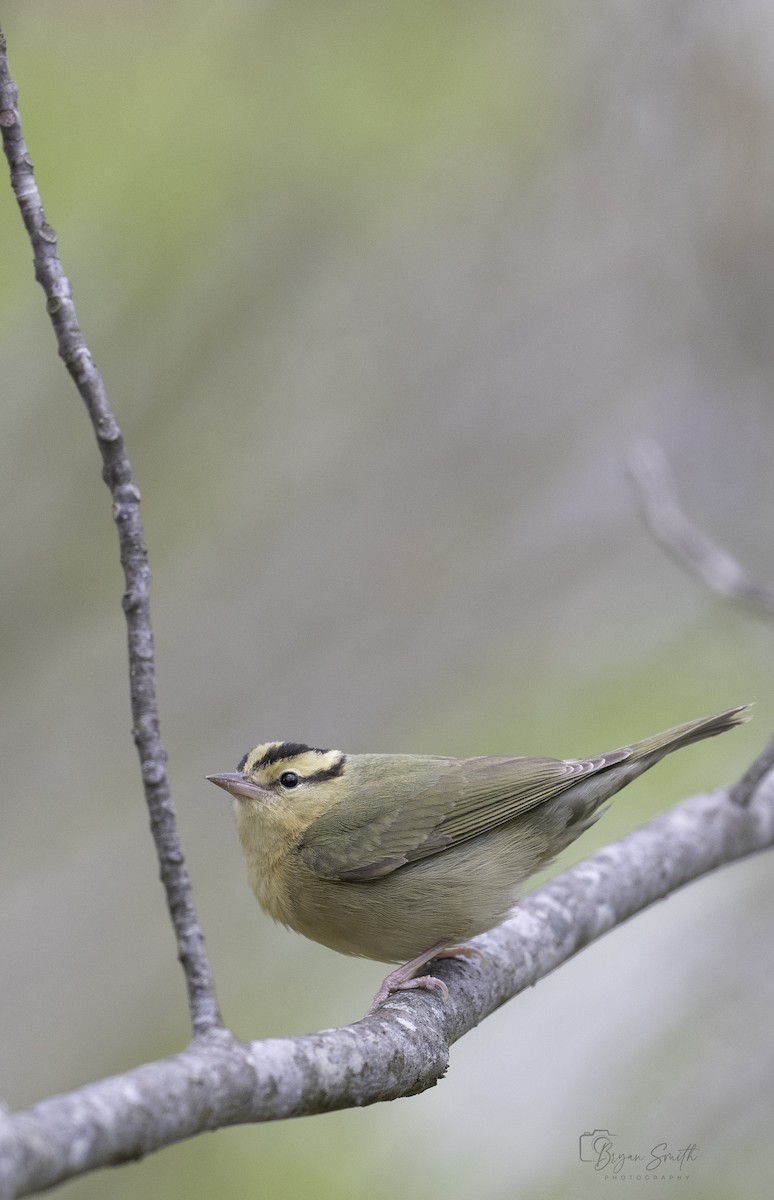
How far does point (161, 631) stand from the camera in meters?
8.96

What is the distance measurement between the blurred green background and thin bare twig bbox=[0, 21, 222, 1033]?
15.6ft

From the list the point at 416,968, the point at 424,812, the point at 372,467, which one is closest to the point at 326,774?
the point at 424,812

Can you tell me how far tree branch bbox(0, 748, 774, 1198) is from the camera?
6.24ft

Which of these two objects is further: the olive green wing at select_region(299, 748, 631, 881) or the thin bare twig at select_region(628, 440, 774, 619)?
the thin bare twig at select_region(628, 440, 774, 619)

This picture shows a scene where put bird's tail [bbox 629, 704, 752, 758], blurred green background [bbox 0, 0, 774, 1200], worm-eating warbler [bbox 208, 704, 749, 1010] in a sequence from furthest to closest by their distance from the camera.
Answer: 1. blurred green background [bbox 0, 0, 774, 1200]
2. bird's tail [bbox 629, 704, 752, 758]
3. worm-eating warbler [bbox 208, 704, 749, 1010]

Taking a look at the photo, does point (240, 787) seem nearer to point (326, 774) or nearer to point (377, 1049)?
point (326, 774)

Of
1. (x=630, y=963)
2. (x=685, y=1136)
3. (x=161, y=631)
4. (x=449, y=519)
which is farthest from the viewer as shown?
(x=449, y=519)

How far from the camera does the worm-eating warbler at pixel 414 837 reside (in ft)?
14.1

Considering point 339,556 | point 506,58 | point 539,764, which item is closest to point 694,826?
point 539,764

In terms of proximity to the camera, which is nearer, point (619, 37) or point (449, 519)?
point (619, 37)

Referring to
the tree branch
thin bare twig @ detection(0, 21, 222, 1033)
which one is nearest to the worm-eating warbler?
the tree branch

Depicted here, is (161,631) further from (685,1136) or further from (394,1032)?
(394,1032)

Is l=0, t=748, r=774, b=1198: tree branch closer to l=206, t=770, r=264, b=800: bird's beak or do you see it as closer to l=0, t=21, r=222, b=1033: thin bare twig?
l=0, t=21, r=222, b=1033: thin bare twig

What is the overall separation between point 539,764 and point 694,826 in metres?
0.81
